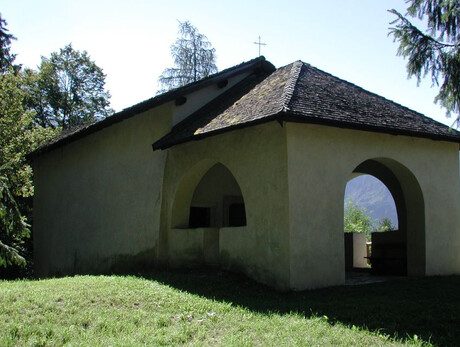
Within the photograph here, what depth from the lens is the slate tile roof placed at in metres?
9.79

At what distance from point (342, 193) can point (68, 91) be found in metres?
28.1

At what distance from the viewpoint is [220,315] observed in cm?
741

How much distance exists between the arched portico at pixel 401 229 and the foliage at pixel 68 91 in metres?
23.6

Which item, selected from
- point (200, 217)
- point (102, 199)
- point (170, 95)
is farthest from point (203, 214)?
point (170, 95)

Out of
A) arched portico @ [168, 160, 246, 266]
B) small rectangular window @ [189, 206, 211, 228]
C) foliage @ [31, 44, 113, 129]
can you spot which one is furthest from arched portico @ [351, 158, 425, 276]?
foliage @ [31, 44, 113, 129]

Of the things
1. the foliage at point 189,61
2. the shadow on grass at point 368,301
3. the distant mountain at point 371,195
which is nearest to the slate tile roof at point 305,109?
the shadow on grass at point 368,301

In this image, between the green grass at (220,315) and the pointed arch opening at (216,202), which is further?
the pointed arch opening at (216,202)

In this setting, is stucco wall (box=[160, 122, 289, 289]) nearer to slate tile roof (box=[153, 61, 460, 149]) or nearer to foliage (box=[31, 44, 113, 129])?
slate tile roof (box=[153, 61, 460, 149])

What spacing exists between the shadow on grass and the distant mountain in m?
153

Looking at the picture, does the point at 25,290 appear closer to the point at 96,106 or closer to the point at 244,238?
the point at 244,238

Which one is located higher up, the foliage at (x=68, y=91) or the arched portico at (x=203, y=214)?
the foliage at (x=68, y=91)

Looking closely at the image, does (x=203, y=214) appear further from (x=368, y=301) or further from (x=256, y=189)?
(x=368, y=301)

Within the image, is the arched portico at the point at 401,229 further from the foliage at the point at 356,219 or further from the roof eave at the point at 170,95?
the foliage at the point at 356,219

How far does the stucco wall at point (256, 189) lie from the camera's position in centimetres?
980
